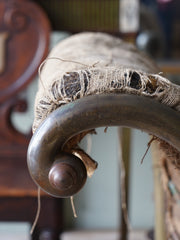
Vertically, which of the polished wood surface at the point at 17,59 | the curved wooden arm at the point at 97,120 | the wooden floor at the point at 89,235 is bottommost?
the wooden floor at the point at 89,235

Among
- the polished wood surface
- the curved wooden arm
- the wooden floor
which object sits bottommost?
the wooden floor

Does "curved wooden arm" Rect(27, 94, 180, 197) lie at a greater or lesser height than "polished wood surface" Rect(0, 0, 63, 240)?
lesser

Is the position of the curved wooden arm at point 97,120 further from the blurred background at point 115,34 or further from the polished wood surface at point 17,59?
the blurred background at point 115,34

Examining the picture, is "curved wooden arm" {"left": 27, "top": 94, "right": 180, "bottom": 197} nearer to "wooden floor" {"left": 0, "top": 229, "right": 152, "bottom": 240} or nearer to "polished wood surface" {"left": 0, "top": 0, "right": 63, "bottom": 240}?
"polished wood surface" {"left": 0, "top": 0, "right": 63, "bottom": 240}

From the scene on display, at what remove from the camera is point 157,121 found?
1.44 feet

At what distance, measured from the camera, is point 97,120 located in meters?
0.45

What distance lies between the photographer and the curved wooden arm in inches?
17.4

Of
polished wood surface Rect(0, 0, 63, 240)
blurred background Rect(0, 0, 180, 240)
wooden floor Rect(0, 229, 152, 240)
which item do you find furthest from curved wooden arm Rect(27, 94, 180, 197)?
wooden floor Rect(0, 229, 152, 240)

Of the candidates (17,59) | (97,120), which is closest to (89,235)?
(17,59)

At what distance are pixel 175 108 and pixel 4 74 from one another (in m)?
1.25

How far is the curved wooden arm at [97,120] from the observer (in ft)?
1.45

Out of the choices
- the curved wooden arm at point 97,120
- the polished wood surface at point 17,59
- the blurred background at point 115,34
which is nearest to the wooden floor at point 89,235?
the blurred background at point 115,34

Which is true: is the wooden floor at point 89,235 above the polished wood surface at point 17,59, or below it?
below

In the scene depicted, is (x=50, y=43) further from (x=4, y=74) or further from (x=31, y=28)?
(x=4, y=74)
